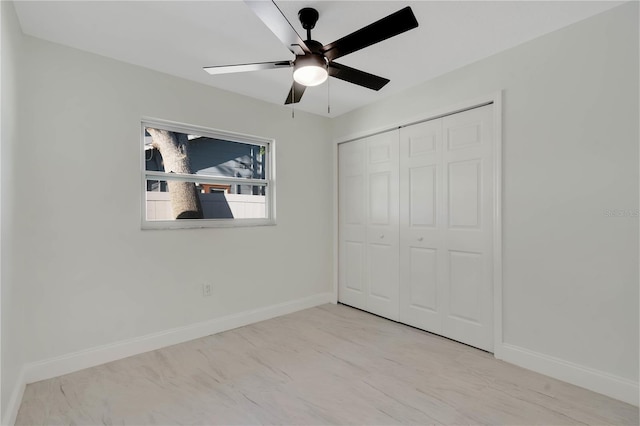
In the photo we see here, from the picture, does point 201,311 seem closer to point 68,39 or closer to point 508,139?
point 68,39

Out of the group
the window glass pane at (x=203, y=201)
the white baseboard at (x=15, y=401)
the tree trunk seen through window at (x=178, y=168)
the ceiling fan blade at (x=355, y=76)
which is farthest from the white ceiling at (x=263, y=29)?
the white baseboard at (x=15, y=401)

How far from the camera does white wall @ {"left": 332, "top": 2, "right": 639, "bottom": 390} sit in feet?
6.34

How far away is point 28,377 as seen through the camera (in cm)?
215

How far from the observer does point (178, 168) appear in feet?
9.81

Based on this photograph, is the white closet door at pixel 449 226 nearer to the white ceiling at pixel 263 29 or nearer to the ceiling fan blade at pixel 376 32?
the white ceiling at pixel 263 29

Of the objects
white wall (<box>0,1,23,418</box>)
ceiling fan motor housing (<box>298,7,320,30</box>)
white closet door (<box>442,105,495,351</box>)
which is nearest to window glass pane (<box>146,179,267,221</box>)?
white wall (<box>0,1,23,418</box>)

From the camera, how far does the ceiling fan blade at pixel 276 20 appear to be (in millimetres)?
1410

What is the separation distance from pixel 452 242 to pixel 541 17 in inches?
70.0

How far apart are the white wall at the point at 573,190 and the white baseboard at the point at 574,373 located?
1.3 inches

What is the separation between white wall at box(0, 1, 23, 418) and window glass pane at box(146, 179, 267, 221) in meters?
0.99

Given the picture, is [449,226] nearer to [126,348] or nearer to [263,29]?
[263,29]

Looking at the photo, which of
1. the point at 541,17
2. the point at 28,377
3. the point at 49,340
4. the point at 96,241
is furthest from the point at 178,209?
the point at 541,17

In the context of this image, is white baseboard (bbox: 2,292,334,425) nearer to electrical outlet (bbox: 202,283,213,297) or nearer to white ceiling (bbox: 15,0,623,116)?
electrical outlet (bbox: 202,283,213,297)

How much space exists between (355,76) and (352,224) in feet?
6.94
